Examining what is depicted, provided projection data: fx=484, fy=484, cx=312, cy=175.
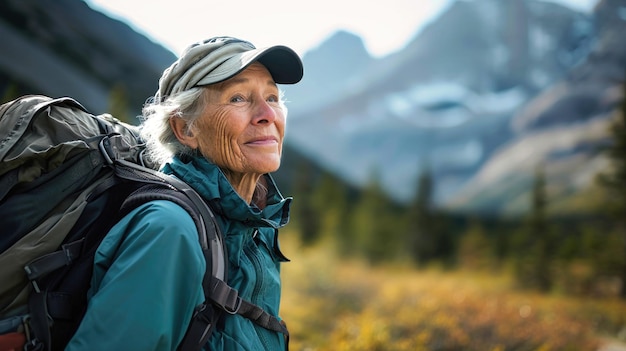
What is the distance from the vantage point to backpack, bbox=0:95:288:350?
1216 millimetres

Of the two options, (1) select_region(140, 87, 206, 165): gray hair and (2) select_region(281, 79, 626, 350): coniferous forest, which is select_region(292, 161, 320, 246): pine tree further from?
(1) select_region(140, 87, 206, 165): gray hair

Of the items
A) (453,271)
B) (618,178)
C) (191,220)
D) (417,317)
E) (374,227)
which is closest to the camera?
(191,220)

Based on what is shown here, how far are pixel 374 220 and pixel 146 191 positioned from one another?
19154 millimetres

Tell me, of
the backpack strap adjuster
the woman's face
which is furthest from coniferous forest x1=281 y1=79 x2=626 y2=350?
the backpack strap adjuster

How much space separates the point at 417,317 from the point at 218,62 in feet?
24.0

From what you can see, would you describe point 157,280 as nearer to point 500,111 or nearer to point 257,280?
point 257,280

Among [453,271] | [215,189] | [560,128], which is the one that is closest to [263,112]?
[215,189]

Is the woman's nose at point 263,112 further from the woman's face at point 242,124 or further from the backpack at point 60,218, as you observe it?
the backpack at point 60,218

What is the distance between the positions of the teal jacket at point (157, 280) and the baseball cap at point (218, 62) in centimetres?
30

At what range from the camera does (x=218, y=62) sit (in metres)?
1.50

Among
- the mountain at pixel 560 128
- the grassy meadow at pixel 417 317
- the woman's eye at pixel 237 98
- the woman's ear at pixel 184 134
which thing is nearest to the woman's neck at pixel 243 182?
the woman's ear at pixel 184 134

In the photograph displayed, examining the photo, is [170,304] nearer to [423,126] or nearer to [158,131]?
[158,131]

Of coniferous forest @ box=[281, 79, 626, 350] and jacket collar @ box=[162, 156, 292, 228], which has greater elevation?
coniferous forest @ box=[281, 79, 626, 350]

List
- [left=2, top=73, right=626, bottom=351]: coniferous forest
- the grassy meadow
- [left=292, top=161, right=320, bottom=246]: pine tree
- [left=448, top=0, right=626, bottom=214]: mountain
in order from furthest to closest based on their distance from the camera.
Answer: [left=448, top=0, right=626, bottom=214]: mountain, [left=292, top=161, right=320, bottom=246]: pine tree, [left=2, top=73, right=626, bottom=351]: coniferous forest, the grassy meadow
